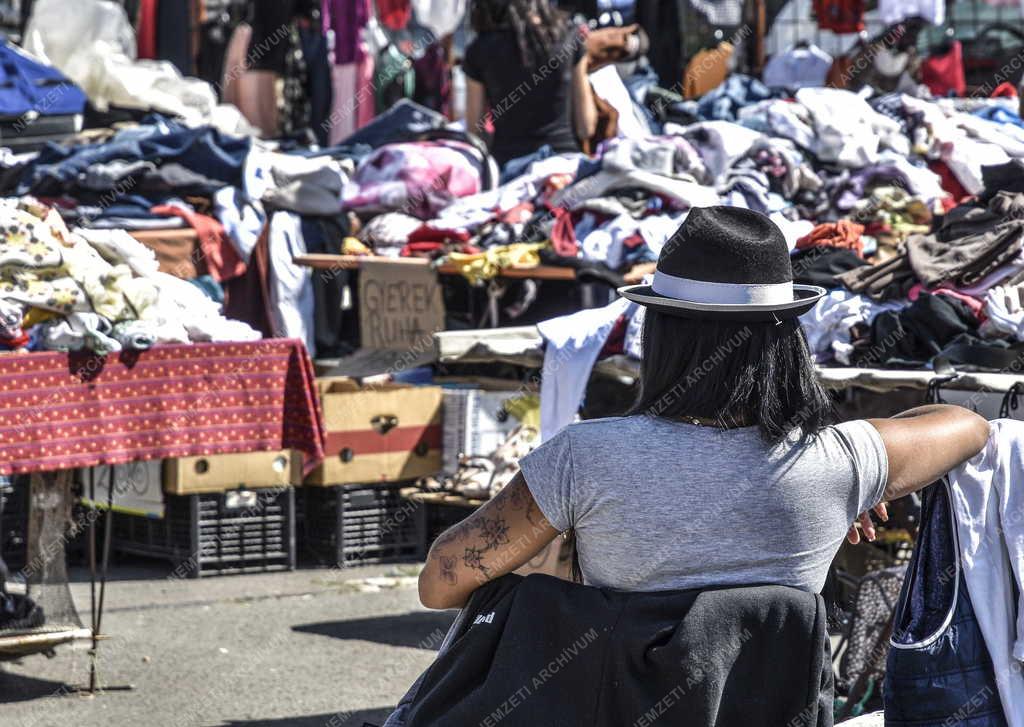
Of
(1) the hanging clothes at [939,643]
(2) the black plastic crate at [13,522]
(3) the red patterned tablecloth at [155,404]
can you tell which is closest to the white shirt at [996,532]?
(1) the hanging clothes at [939,643]

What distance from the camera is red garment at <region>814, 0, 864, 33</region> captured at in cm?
1252

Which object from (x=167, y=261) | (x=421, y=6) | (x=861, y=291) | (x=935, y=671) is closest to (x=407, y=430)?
(x=167, y=261)

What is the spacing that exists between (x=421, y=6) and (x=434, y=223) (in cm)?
439

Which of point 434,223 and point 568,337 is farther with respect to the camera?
point 434,223

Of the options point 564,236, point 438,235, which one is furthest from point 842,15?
point 564,236

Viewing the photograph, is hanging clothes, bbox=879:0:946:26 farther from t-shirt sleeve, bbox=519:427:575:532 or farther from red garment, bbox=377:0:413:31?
t-shirt sleeve, bbox=519:427:575:532

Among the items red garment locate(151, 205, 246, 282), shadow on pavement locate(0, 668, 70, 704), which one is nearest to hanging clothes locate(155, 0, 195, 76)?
red garment locate(151, 205, 246, 282)

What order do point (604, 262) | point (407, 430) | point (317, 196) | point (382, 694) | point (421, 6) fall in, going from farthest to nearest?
point (421, 6), point (317, 196), point (407, 430), point (604, 262), point (382, 694)

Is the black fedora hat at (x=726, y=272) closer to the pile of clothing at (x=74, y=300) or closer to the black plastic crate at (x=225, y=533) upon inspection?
the pile of clothing at (x=74, y=300)

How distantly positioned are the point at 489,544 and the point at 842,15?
36.1 ft

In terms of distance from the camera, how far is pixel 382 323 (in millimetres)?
8195

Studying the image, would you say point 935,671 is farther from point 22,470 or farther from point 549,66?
point 549,66

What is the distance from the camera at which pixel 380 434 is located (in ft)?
23.9

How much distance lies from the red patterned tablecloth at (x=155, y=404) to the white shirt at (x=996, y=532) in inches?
119
